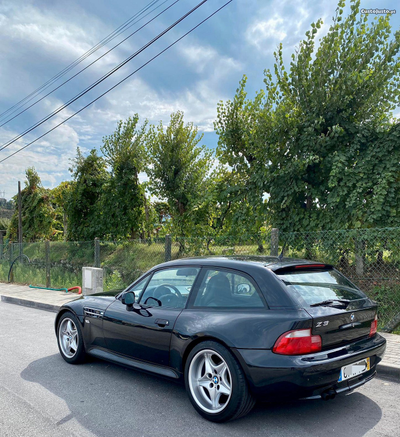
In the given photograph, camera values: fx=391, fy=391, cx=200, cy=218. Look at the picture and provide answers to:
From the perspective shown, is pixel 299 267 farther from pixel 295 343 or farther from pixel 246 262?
pixel 295 343

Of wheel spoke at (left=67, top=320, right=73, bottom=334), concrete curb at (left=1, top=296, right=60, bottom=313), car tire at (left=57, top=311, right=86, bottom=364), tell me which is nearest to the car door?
car tire at (left=57, top=311, right=86, bottom=364)

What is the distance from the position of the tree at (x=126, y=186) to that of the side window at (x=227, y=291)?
11.4 m

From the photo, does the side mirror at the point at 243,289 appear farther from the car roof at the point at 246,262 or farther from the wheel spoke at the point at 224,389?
the wheel spoke at the point at 224,389

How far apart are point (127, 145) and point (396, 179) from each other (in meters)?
10.5

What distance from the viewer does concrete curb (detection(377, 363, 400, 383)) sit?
14.9 feet

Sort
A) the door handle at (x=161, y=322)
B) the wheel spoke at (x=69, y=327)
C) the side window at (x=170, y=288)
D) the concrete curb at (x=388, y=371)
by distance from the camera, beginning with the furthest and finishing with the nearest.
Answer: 1. the wheel spoke at (x=69, y=327)
2. the concrete curb at (x=388, y=371)
3. the side window at (x=170, y=288)
4. the door handle at (x=161, y=322)

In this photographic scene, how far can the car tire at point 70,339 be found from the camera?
4.93 metres

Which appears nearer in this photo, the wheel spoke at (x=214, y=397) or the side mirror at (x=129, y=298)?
the wheel spoke at (x=214, y=397)

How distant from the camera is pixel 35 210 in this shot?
89.8 ft

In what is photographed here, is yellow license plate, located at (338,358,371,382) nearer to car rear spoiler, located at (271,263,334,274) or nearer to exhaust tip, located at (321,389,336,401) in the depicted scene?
exhaust tip, located at (321,389,336,401)

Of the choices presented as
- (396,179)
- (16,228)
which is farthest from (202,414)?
(16,228)

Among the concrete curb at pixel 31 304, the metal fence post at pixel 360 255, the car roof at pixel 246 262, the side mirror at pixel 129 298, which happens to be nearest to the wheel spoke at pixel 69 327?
the side mirror at pixel 129 298

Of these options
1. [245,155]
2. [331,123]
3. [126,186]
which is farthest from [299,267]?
[126,186]

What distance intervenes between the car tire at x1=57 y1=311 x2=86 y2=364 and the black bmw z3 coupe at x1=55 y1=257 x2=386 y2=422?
2.35ft
